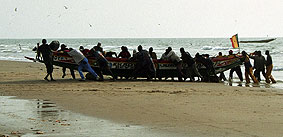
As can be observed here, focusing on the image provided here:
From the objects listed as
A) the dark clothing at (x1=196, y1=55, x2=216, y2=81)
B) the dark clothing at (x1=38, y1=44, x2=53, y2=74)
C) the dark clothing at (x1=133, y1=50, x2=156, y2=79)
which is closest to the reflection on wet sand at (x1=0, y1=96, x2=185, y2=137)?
the dark clothing at (x1=38, y1=44, x2=53, y2=74)

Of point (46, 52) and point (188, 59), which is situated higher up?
point (46, 52)

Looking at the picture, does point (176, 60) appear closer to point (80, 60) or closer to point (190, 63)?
point (190, 63)

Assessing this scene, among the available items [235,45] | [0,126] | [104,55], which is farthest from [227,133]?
[235,45]

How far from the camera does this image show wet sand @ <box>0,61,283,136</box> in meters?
7.08

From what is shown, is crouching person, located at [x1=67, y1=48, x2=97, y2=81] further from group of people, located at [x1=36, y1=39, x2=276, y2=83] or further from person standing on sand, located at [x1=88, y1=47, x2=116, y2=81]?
person standing on sand, located at [x1=88, y1=47, x2=116, y2=81]

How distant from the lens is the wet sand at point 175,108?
23.2 feet

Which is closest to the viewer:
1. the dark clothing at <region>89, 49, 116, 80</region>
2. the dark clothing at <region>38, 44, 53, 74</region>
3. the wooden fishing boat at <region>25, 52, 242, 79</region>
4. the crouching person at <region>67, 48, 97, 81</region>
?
the dark clothing at <region>38, 44, 53, 74</region>

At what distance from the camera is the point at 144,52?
1638 centimetres

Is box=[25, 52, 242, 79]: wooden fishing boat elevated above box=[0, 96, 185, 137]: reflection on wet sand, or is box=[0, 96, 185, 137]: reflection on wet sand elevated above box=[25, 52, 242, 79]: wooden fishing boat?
box=[25, 52, 242, 79]: wooden fishing boat

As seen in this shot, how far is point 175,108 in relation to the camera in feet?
30.4

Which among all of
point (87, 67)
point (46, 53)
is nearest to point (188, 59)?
point (87, 67)

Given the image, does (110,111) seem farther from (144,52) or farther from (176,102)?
(144,52)

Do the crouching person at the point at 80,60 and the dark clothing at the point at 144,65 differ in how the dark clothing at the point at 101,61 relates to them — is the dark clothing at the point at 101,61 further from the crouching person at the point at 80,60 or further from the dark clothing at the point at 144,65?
the dark clothing at the point at 144,65

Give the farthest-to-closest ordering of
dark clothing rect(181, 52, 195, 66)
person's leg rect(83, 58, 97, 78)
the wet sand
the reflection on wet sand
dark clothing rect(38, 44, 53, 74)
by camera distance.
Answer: dark clothing rect(181, 52, 195, 66) < person's leg rect(83, 58, 97, 78) < dark clothing rect(38, 44, 53, 74) < the wet sand < the reflection on wet sand
